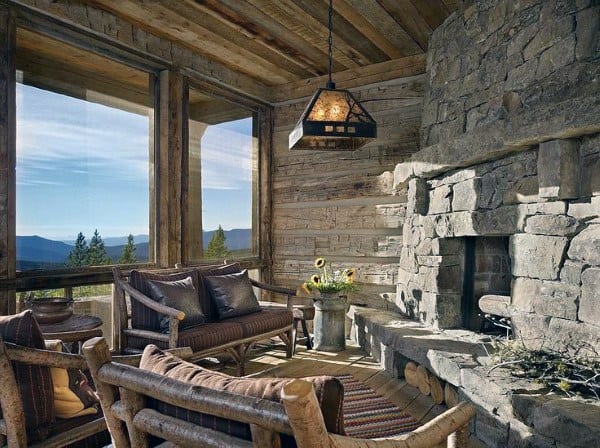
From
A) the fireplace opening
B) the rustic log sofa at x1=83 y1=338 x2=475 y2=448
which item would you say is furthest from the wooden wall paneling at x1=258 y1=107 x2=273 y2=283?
the rustic log sofa at x1=83 y1=338 x2=475 y2=448

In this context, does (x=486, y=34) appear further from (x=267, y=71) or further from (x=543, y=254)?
(x=267, y=71)

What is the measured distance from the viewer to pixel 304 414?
2.89 ft

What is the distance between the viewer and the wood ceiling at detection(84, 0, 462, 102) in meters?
3.75

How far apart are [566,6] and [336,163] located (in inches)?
111

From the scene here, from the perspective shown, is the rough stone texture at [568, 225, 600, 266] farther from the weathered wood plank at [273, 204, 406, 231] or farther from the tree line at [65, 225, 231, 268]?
the tree line at [65, 225, 231, 268]

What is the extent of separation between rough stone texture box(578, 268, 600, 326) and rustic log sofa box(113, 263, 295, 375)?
2.19 m

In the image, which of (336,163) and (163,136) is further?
(336,163)

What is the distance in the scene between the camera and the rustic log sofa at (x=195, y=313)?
10.5 ft

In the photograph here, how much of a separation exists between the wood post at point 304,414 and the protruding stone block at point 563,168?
228cm

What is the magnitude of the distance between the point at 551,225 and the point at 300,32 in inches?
104

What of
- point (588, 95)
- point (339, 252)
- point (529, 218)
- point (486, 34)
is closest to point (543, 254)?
point (529, 218)

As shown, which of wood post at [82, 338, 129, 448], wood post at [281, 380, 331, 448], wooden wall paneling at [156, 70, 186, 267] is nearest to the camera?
wood post at [281, 380, 331, 448]

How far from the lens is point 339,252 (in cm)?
520

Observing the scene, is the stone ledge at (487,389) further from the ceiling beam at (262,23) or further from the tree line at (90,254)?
the ceiling beam at (262,23)
